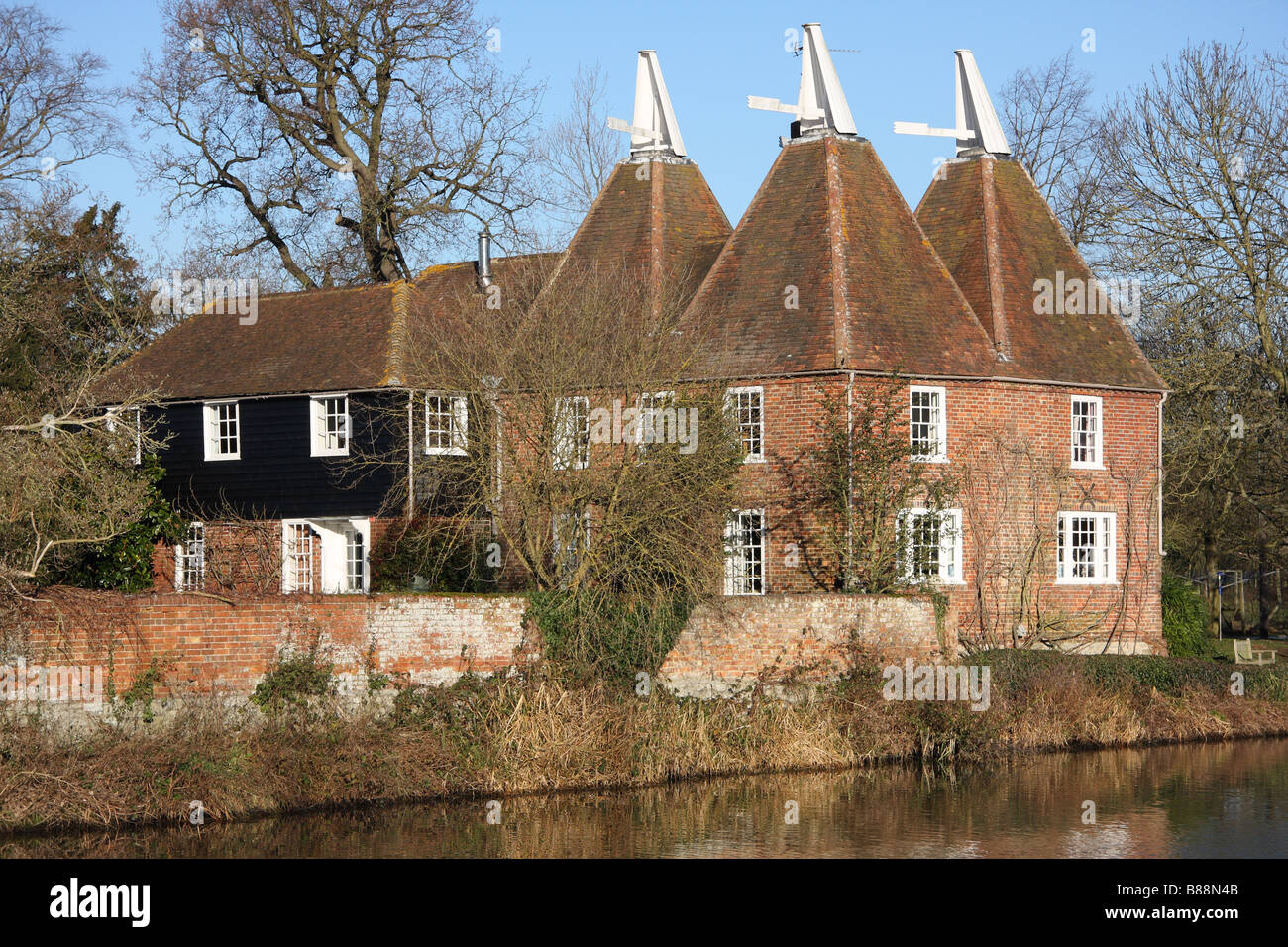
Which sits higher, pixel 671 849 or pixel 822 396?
pixel 822 396

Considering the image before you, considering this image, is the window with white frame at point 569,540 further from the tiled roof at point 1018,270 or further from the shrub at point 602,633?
the tiled roof at point 1018,270

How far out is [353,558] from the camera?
31.8 m

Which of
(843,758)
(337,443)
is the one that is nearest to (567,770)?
(843,758)

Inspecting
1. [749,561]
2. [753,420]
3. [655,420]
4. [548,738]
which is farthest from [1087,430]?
[548,738]

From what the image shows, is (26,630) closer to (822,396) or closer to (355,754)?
(355,754)

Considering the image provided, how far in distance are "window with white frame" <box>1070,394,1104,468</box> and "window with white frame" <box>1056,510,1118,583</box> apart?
1.10m

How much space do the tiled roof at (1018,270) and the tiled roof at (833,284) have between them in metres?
0.73

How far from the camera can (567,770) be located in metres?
20.8

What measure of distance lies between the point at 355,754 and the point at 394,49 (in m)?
27.0

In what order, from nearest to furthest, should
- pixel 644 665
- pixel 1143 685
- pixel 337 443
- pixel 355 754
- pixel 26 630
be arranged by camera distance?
pixel 26 630 → pixel 355 754 → pixel 644 665 → pixel 1143 685 → pixel 337 443

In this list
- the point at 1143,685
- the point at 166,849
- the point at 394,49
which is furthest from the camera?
the point at 394,49

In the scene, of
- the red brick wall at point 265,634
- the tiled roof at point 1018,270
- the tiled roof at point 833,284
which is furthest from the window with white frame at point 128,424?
the tiled roof at point 1018,270

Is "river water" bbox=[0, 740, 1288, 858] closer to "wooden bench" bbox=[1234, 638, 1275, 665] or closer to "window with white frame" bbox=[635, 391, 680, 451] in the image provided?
"window with white frame" bbox=[635, 391, 680, 451]

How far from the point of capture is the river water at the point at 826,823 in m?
16.9
